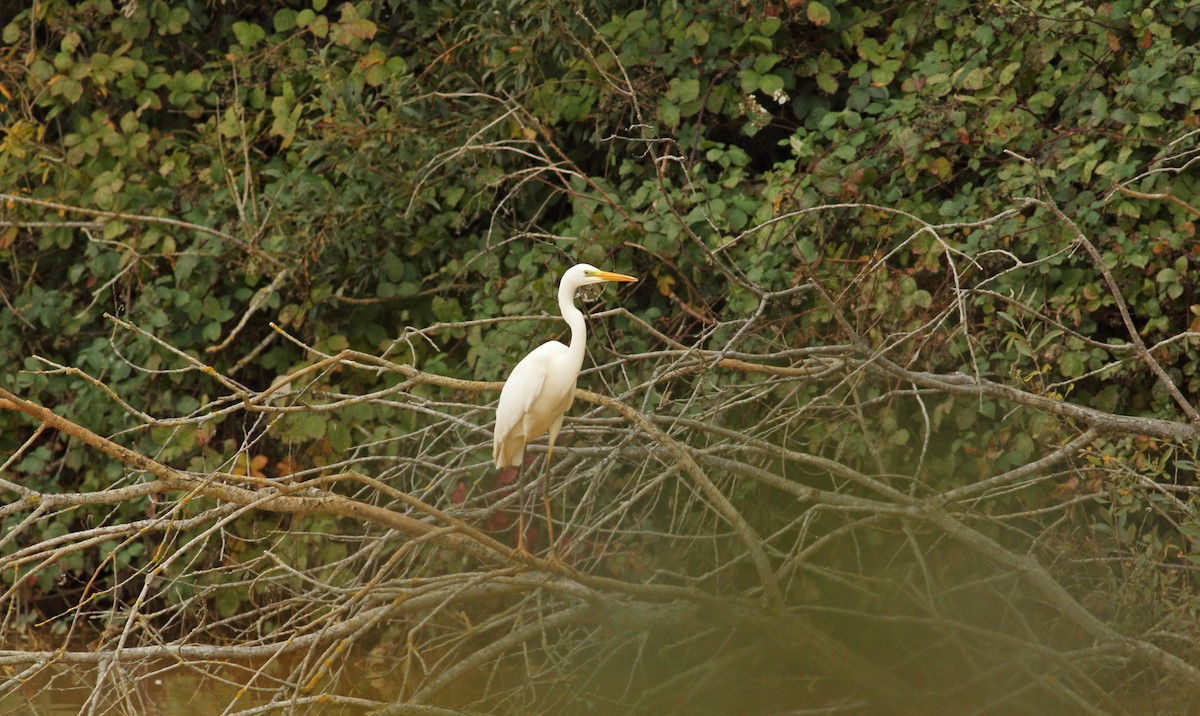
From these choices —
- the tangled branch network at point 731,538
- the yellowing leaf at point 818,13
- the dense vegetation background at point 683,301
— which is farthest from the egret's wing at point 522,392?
the yellowing leaf at point 818,13

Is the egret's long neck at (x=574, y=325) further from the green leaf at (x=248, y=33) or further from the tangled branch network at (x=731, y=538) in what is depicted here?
the green leaf at (x=248, y=33)

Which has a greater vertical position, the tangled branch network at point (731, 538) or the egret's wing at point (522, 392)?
the egret's wing at point (522, 392)

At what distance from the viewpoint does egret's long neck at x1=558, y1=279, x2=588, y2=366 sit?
3145 mm

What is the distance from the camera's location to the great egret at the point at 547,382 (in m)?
3.14

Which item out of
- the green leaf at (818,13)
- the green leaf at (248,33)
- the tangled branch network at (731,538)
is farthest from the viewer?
the green leaf at (248,33)

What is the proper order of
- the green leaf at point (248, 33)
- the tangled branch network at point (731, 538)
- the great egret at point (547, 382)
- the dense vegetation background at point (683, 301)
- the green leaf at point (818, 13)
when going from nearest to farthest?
the tangled branch network at point (731, 538) < the great egret at point (547, 382) < the dense vegetation background at point (683, 301) < the green leaf at point (818, 13) < the green leaf at point (248, 33)

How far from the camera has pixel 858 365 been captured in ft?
11.0

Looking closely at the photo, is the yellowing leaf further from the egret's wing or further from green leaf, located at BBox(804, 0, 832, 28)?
the egret's wing

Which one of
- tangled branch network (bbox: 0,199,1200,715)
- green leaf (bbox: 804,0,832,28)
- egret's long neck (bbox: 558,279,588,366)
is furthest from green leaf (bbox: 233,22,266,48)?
egret's long neck (bbox: 558,279,588,366)

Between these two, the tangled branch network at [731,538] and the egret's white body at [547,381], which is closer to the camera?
the tangled branch network at [731,538]

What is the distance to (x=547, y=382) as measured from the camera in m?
3.15

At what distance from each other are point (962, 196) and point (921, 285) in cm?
31

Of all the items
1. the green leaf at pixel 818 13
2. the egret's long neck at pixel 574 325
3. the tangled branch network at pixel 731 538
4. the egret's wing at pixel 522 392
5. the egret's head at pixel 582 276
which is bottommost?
the tangled branch network at pixel 731 538

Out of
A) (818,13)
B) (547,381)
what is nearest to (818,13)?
(818,13)
